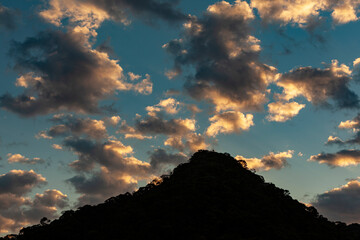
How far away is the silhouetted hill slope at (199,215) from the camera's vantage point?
26516 mm

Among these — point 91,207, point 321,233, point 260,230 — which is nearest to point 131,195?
point 91,207

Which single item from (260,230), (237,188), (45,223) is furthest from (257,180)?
(45,223)

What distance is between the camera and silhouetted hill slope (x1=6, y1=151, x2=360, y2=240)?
26516 mm

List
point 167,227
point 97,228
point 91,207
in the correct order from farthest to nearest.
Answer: point 91,207 → point 97,228 → point 167,227

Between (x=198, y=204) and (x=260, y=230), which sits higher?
(x=198, y=204)

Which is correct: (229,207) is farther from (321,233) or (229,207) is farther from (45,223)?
(45,223)

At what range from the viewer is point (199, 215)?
28.2 m

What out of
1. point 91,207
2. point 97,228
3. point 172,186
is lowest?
point 97,228

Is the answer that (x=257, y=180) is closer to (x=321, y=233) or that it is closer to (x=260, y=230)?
(x=321, y=233)

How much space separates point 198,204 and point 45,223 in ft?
43.8

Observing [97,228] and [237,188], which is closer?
[97,228]

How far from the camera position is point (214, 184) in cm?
3309

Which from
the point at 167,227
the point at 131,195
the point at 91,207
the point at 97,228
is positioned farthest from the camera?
the point at 131,195

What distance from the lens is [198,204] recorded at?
29188 millimetres
